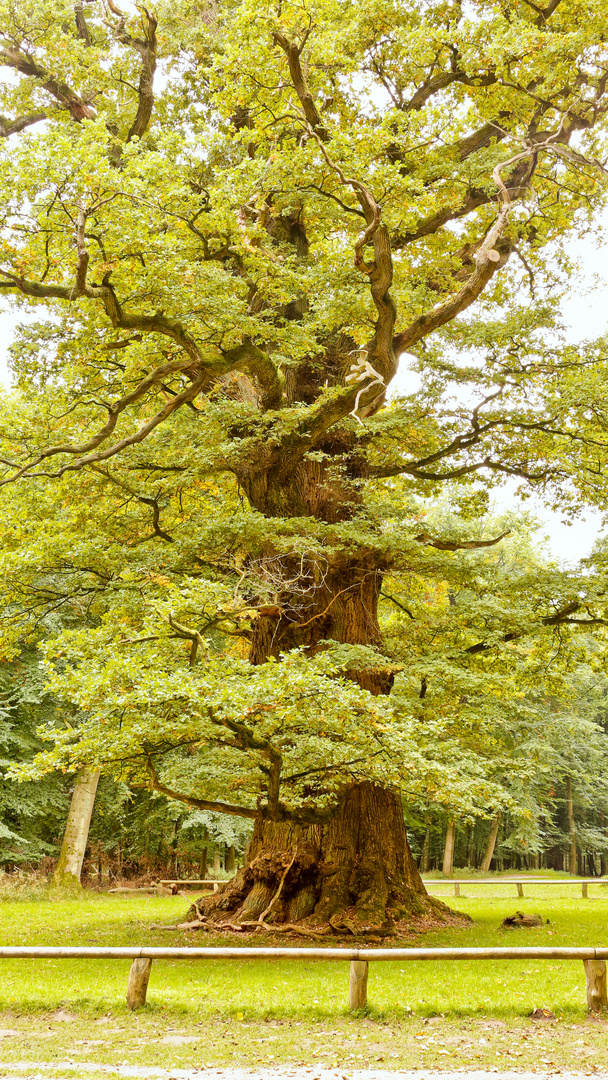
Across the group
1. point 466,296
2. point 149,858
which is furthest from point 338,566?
point 149,858

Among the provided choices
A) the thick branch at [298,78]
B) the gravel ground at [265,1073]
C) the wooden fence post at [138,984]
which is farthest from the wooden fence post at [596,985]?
the thick branch at [298,78]

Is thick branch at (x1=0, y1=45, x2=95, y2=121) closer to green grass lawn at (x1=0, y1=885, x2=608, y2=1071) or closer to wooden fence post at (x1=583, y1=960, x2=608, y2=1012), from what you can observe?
green grass lawn at (x1=0, y1=885, x2=608, y2=1071)

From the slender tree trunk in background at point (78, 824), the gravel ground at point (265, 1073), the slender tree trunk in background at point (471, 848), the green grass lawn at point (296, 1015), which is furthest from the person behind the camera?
the slender tree trunk in background at point (471, 848)

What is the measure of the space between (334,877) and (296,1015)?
15.6 feet

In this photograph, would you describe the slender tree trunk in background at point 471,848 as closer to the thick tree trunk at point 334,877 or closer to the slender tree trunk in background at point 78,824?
the slender tree trunk in background at point 78,824

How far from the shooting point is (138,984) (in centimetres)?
614

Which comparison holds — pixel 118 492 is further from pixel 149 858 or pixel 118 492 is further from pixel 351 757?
pixel 149 858

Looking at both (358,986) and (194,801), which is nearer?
(358,986)

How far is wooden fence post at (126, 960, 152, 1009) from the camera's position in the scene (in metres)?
6.11

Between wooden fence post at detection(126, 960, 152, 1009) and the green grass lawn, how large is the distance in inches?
4.0

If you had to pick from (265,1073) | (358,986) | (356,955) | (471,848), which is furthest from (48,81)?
(471,848)

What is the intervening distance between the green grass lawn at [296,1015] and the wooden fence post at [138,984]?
0.10 meters

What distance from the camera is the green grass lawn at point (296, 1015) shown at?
504cm

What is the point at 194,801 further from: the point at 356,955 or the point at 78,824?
the point at 78,824
